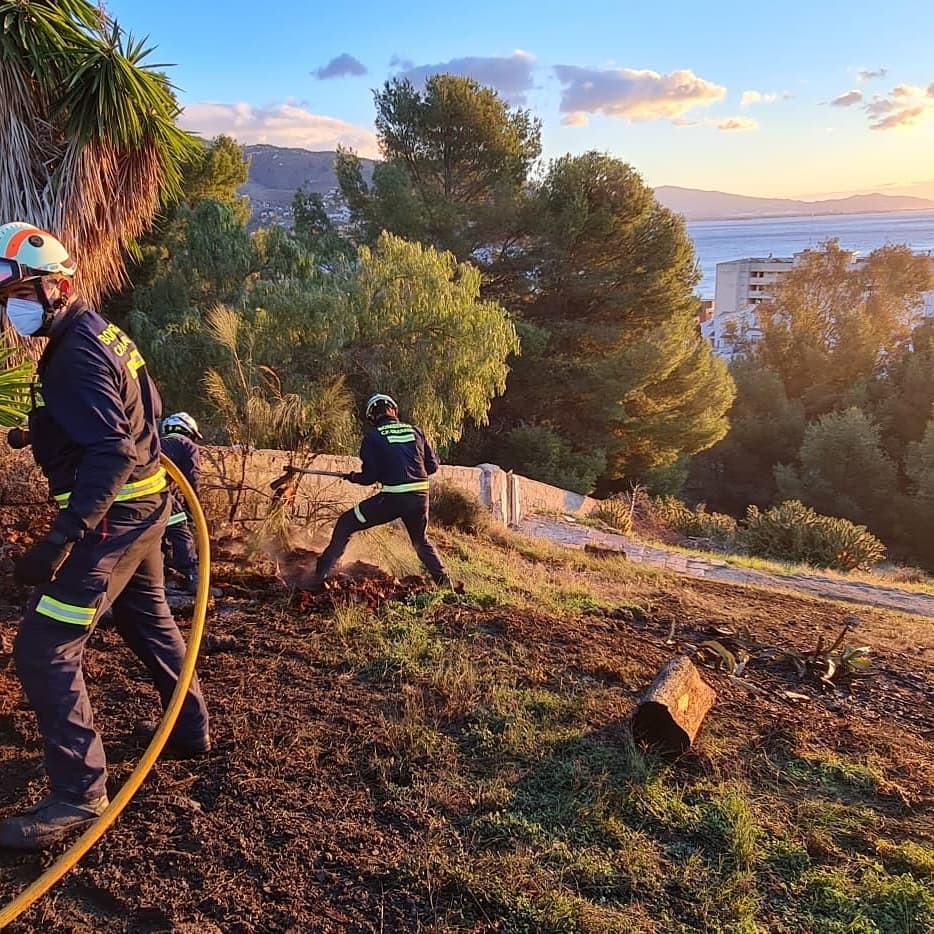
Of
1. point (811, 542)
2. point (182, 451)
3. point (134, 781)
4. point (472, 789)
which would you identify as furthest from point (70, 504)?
point (811, 542)

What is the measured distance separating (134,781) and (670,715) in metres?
2.18

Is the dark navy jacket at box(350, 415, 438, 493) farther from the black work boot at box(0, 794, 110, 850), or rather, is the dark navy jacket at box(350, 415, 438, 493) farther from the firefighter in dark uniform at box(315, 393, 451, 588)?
the black work boot at box(0, 794, 110, 850)

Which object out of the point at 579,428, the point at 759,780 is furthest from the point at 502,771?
the point at 579,428

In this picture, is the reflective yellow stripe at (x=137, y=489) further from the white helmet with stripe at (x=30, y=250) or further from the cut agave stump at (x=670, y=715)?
the cut agave stump at (x=670, y=715)

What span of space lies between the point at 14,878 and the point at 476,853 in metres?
1.50

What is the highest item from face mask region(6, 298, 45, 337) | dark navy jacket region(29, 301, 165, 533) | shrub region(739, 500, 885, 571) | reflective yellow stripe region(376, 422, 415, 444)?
face mask region(6, 298, 45, 337)

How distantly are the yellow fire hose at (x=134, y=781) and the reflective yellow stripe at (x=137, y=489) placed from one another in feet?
0.61

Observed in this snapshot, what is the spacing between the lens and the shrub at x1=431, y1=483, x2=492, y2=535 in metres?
9.10

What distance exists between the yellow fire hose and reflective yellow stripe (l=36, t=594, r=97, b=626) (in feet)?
1.57

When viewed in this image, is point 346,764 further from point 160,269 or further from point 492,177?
point 492,177

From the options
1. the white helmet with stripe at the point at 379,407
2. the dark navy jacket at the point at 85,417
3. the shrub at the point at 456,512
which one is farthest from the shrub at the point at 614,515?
the dark navy jacket at the point at 85,417

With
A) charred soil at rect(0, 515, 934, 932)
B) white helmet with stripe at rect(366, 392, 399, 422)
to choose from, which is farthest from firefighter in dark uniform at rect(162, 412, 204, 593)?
white helmet with stripe at rect(366, 392, 399, 422)

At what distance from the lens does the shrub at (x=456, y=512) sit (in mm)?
9102

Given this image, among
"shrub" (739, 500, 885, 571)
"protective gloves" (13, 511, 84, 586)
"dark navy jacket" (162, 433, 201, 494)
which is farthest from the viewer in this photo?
"shrub" (739, 500, 885, 571)
